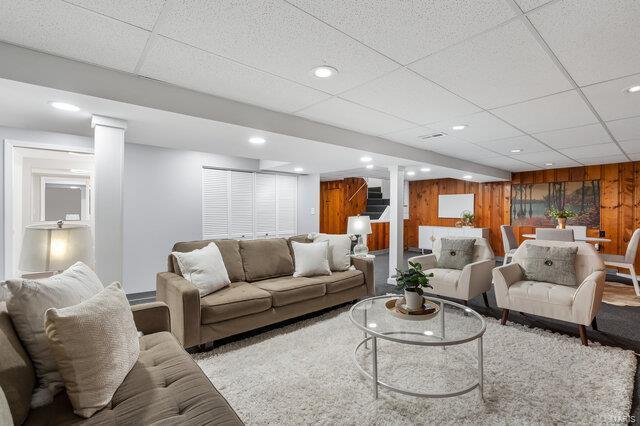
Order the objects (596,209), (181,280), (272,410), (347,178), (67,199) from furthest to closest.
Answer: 1. (347,178)
2. (596,209)
3. (67,199)
4. (181,280)
5. (272,410)

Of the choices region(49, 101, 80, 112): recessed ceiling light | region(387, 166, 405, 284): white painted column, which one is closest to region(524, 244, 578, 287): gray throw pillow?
region(387, 166, 405, 284): white painted column

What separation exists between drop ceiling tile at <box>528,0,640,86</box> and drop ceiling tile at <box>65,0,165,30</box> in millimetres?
1833

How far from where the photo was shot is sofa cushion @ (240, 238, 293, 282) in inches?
140

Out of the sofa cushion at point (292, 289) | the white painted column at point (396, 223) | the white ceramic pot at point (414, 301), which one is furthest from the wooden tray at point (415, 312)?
the white painted column at point (396, 223)

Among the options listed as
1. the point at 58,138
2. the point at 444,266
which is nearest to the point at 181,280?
the point at 58,138

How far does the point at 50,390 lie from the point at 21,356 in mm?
193

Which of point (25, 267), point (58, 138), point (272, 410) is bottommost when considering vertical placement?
point (272, 410)

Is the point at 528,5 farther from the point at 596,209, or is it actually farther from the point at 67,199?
the point at 596,209

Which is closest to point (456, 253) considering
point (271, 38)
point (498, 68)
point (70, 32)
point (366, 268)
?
point (366, 268)

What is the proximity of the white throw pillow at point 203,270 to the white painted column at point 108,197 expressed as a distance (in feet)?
1.73

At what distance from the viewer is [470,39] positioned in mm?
1743

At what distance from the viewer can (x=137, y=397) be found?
134cm

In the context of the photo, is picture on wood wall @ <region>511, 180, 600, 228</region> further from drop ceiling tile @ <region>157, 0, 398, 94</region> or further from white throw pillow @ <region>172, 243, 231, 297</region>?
white throw pillow @ <region>172, 243, 231, 297</region>

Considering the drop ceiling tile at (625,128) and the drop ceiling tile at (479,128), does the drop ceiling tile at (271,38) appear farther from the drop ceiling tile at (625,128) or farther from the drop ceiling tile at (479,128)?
the drop ceiling tile at (625,128)
